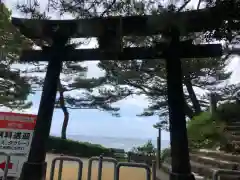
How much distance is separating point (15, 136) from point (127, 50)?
2514mm

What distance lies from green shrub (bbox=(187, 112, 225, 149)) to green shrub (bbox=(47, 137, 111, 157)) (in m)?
9.10

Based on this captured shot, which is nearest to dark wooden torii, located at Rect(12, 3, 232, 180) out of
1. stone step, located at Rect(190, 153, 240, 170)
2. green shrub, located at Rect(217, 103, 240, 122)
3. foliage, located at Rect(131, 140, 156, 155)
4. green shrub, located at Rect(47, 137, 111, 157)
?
stone step, located at Rect(190, 153, 240, 170)

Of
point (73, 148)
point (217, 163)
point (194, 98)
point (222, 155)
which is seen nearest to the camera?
point (217, 163)

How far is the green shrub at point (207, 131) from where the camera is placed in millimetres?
7555

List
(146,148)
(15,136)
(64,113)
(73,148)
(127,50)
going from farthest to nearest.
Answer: (64,113) → (73,148) → (146,148) → (15,136) → (127,50)

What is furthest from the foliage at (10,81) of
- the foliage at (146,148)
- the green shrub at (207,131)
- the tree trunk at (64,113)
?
the green shrub at (207,131)

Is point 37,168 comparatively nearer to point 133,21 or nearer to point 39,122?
point 39,122

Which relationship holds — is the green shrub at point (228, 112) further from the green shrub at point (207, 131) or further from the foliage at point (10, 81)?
the foliage at point (10, 81)

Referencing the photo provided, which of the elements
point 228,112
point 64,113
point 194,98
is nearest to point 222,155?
point 228,112

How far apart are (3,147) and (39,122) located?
2.89 ft

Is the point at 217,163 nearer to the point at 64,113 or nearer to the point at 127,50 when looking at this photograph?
the point at 127,50

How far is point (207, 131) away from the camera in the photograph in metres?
7.71

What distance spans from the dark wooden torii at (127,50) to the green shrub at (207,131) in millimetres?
3784

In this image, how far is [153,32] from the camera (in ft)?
14.4
